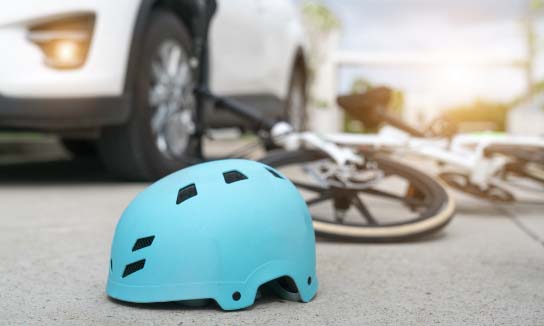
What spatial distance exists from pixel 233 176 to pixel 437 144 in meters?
2.14

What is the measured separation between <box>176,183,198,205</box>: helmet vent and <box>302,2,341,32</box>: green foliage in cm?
1764

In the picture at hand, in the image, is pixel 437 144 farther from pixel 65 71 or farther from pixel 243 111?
pixel 65 71

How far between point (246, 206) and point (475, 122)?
1948cm

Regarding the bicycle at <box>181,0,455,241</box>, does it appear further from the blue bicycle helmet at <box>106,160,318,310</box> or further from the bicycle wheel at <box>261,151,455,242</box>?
the blue bicycle helmet at <box>106,160,318,310</box>

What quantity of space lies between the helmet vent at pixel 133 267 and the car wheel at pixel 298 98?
18.7ft

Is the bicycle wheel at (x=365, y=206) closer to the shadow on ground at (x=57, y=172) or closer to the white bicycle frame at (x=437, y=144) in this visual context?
the white bicycle frame at (x=437, y=144)

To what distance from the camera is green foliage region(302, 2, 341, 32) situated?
19812 mm

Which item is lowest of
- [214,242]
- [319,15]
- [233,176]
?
[319,15]

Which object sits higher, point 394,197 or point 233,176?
point 233,176

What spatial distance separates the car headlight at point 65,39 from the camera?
4848mm

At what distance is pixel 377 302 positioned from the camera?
246 cm

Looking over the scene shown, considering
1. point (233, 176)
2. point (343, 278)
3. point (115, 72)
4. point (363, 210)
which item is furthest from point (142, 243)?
point (115, 72)

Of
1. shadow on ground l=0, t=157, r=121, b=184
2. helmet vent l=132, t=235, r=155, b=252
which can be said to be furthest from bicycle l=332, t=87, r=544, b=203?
shadow on ground l=0, t=157, r=121, b=184

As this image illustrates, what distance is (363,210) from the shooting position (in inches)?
143
